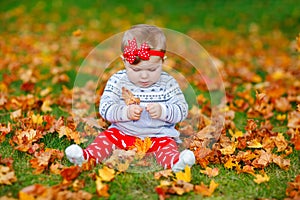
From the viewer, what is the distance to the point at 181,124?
3.85 metres

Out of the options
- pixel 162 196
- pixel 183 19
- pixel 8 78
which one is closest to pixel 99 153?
pixel 162 196

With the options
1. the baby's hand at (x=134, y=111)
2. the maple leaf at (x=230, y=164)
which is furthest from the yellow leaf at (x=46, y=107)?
the maple leaf at (x=230, y=164)

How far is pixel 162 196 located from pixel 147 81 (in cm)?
89

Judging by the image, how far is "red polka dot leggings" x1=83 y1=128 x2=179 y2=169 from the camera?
303 centimetres

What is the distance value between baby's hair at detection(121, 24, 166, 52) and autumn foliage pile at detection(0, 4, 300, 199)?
728 millimetres

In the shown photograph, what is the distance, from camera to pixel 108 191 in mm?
2697

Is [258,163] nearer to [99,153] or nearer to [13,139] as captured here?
[99,153]

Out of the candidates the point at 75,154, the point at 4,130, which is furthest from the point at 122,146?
the point at 4,130

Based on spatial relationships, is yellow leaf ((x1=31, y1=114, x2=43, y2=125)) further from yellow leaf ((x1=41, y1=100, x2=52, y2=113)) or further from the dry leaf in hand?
the dry leaf in hand

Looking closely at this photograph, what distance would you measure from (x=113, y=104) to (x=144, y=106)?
236mm

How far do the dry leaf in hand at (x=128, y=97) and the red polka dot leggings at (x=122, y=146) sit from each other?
0.88 feet

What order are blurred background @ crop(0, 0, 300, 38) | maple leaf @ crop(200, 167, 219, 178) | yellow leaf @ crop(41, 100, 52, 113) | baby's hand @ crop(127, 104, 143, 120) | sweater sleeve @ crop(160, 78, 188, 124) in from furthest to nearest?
1. blurred background @ crop(0, 0, 300, 38)
2. yellow leaf @ crop(41, 100, 52, 113)
3. sweater sleeve @ crop(160, 78, 188, 124)
4. baby's hand @ crop(127, 104, 143, 120)
5. maple leaf @ crop(200, 167, 219, 178)

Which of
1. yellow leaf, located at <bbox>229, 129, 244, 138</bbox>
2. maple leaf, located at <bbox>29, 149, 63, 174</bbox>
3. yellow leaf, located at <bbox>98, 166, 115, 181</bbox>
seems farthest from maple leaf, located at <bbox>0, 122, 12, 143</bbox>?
yellow leaf, located at <bbox>229, 129, 244, 138</bbox>

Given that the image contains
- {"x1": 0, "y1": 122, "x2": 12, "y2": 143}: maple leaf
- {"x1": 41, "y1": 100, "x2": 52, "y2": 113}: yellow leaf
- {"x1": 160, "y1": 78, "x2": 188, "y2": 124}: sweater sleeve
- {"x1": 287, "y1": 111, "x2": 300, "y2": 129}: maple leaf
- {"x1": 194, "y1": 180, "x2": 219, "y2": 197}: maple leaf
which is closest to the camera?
→ {"x1": 194, "y1": 180, "x2": 219, "y2": 197}: maple leaf
